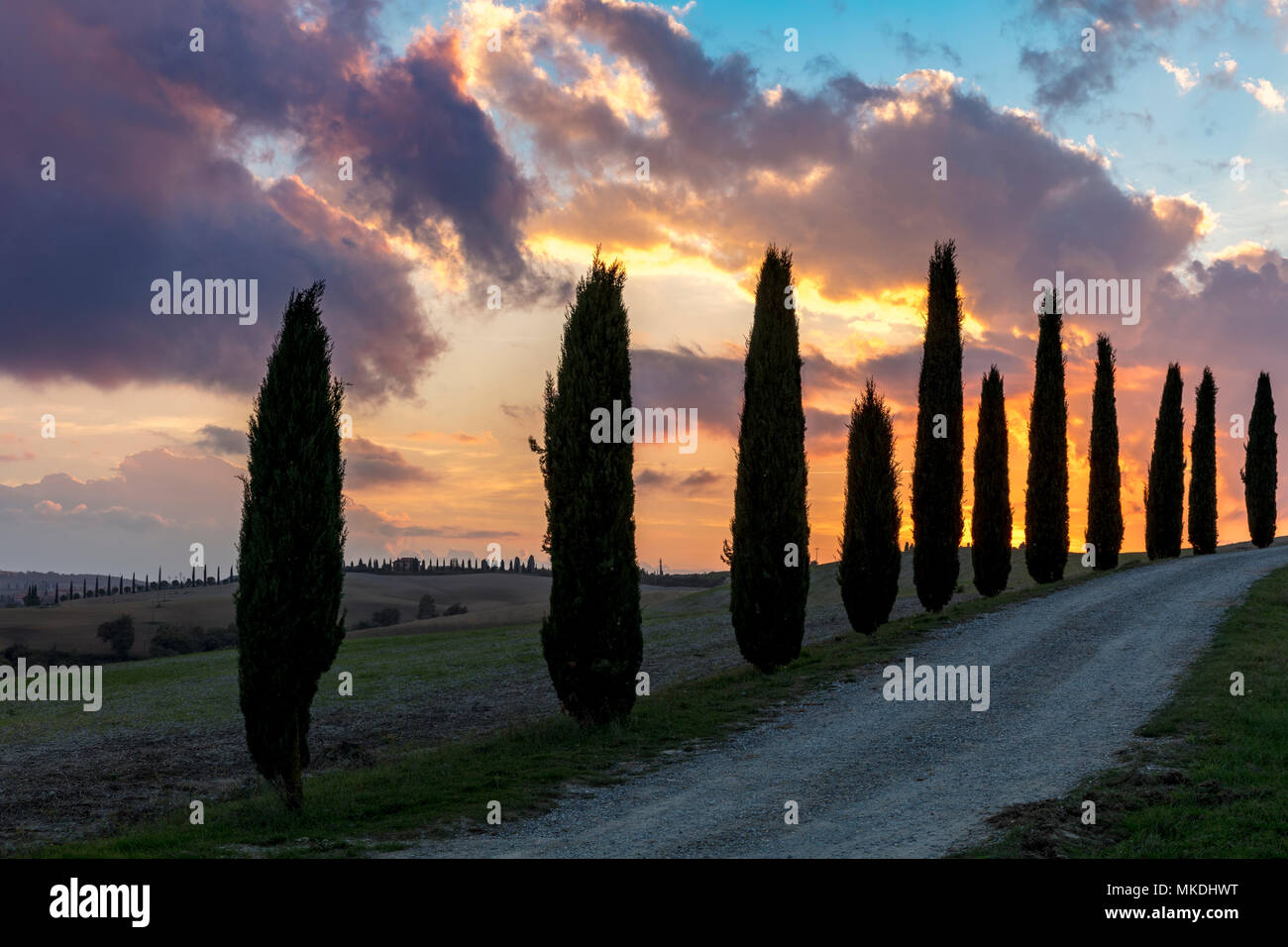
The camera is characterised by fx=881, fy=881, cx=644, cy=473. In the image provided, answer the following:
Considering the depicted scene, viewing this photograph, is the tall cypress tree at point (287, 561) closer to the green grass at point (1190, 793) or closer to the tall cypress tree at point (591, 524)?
the tall cypress tree at point (591, 524)

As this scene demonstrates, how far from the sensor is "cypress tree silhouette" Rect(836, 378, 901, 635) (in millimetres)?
28703

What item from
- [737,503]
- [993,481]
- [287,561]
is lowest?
[287,561]

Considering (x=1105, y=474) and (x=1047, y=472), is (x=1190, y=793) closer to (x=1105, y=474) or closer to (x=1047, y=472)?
(x=1047, y=472)

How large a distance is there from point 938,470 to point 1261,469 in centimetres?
3502

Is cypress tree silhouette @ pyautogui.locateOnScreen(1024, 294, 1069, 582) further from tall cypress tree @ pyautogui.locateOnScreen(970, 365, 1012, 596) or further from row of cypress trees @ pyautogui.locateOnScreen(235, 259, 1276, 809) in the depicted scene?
tall cypress tree @ pyautogui.locateOnScreen(970, 365, 1012, 596)

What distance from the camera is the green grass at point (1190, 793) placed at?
9891 millimetres

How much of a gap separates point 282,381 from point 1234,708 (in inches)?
688

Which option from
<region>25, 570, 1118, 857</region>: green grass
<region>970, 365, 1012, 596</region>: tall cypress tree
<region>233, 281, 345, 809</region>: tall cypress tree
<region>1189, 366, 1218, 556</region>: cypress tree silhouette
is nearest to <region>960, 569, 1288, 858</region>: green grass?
<region>25, 570, 1118, 857</region>: green grass

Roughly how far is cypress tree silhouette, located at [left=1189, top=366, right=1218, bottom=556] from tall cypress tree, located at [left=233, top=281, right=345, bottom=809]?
5337cm

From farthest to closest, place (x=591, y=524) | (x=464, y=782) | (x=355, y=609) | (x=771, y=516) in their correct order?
(x=355, y=609) < (x=771, y=516) < (x=591, y=524) < (x=464, y=782)

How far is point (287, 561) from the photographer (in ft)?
42.9

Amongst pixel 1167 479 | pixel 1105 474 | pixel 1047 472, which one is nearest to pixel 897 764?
pixel 1047 472

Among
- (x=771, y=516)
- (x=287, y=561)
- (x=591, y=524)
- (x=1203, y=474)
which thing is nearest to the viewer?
(x=287, y=561)

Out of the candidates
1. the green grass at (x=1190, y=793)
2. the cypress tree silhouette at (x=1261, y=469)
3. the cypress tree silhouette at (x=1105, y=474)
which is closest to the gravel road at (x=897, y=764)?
the green grass at (x=1190, y=793)
